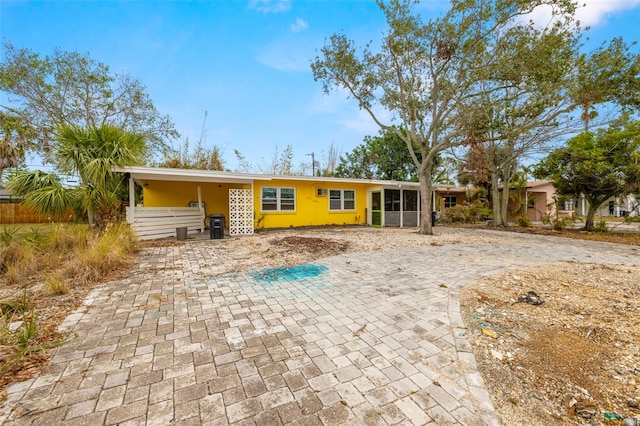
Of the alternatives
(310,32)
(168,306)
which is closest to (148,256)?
(168,306)

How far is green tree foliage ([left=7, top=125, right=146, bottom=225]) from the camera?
6.22 meters

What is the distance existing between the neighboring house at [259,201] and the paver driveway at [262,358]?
5498 mm

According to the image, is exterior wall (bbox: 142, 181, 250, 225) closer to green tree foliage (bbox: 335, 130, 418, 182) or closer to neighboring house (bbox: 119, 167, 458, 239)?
neighboring house (bbox: 119, 167, 458, 239)

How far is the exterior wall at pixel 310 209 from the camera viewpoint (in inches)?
471

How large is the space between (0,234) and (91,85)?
12822 millimetres

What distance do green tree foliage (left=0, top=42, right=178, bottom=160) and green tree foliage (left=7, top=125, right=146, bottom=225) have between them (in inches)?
280

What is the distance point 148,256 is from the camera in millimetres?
5953

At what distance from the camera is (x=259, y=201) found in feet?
38.9

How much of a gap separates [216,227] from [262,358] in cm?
760

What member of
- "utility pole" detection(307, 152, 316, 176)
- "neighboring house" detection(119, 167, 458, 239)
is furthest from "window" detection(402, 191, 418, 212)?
"utility pole" detection(307, 152, 316, 176)

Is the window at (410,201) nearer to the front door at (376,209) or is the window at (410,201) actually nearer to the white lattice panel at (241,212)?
→ the front door at (376,209)

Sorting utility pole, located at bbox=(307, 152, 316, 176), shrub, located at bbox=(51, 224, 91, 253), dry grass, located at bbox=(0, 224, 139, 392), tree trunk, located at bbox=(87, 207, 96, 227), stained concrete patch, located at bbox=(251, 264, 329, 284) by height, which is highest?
utility pole, located at bbox=(307, 152, 316, 176)

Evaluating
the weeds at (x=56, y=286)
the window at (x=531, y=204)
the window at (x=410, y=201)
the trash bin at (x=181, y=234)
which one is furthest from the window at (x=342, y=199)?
the window at (x=531, y=204)

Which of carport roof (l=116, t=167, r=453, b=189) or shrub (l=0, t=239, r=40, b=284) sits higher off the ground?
carport roof (l=116, t=167, r=453, b=189)
